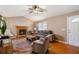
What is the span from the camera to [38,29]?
1845 mm

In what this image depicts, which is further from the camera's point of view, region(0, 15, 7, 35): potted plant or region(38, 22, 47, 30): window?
region(38, 22, 47, 30): window

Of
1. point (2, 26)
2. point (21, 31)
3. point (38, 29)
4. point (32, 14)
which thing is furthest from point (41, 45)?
point (2, 26)

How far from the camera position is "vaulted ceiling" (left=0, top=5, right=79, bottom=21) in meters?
1.68

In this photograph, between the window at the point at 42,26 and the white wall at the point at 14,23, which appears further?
the window at the point at 42,26

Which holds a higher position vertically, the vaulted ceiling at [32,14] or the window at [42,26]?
the vaulted ceiling at [32,14]

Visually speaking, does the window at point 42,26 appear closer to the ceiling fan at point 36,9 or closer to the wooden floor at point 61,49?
the ceiling fan at point 36,9

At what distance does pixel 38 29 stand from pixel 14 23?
50cm

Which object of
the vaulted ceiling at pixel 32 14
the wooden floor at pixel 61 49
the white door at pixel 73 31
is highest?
the vaulted ceiling at pixel 32 14

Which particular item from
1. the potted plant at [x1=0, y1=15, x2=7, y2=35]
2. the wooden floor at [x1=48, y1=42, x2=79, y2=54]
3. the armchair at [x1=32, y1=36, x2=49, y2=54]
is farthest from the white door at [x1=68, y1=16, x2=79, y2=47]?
the potted plant at [x1=0, y1=15, x2=7, y2=35]

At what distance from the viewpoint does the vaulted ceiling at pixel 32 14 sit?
1.68m

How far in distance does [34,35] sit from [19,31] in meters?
0.32

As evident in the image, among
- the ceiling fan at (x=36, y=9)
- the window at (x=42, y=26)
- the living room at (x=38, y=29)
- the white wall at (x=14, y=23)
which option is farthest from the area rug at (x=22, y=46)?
the ceiling fan at (x=36, y=9)

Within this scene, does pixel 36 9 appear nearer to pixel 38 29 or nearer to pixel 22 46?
pixel 38 29

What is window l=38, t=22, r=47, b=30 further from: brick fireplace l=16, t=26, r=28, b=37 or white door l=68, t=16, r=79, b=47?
white door l=68, t=16, r=79, b=47
